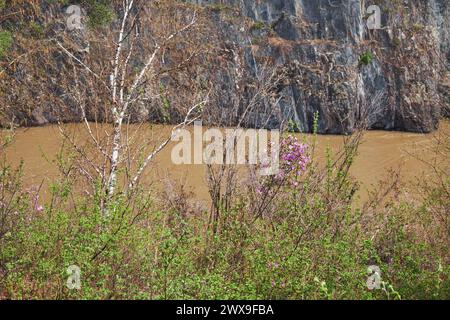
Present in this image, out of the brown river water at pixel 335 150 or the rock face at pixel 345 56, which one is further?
the rock face at pixel 345 56

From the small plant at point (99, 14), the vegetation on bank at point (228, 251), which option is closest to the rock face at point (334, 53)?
the small plant at point (99, 14)

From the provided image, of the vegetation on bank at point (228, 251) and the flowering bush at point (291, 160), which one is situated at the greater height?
the flowering bush at point (291, 160)

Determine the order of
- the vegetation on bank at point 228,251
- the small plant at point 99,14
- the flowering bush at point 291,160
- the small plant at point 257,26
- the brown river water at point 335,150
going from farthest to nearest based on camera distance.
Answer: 1. the small plant at point 257,26
2. the small plant at point 99,14
3. the brown river water at point 335,150
4. the flowering bush at point 291,160
5. the vegetation on bank at point 228,251

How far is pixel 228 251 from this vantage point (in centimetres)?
561

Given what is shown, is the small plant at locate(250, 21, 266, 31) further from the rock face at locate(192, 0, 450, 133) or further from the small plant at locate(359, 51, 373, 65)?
the small plant at locate(359, 51, 373, 65)

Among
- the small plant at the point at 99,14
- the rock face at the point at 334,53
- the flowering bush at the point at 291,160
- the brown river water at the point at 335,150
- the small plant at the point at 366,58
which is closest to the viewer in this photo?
the flowering bush at the point at 291,160

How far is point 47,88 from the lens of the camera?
21219 mm

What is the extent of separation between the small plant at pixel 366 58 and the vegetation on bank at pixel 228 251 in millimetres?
16773

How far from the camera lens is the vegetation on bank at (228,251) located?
4695mm

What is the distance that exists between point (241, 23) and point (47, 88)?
29.7 feet

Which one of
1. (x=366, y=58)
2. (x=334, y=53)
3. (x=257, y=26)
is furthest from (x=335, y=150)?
(x=257, y=26)

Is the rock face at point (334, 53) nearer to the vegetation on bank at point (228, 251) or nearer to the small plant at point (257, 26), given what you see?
the small plant at point (257, 26)

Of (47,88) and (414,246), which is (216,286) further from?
(47,88)
